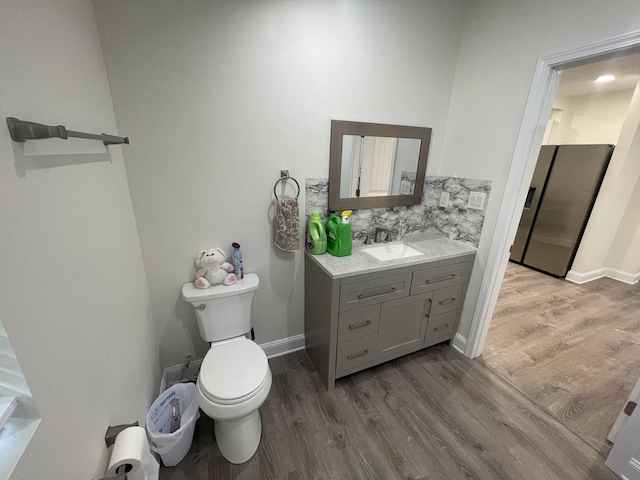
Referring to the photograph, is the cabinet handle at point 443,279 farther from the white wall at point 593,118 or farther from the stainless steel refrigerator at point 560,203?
the white wall at point 593,118

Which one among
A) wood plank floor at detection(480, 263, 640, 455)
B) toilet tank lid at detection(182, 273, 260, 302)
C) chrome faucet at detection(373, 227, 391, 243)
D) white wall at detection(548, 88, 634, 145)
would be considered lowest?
wood plank floor at detection(480, 263, 640, 455)

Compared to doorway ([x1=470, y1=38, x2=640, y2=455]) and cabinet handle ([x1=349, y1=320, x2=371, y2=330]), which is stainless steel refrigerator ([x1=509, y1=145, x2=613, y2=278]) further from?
cabinet handle ([x1=349, y1=320, x2=371, y2=330])

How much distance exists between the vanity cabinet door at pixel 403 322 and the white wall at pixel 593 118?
3489mm

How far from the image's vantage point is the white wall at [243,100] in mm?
1234

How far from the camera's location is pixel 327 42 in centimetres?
151

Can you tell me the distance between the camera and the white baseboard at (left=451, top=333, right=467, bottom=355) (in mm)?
2033

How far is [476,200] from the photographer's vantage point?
1.84 meters

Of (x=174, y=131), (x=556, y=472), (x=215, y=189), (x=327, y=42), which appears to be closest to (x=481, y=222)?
(x=556, y=472)

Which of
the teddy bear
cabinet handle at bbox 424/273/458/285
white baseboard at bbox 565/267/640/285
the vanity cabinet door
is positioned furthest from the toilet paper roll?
white baseboard at bbox 565/267/640/285

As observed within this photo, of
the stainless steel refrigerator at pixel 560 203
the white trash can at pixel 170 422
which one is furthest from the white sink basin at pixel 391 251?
the stainless steel refrigerator at pixel 560 203

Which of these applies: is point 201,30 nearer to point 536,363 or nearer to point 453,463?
point 453,463

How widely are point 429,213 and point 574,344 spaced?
1656mm

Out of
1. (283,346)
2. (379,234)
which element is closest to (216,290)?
(283,346)

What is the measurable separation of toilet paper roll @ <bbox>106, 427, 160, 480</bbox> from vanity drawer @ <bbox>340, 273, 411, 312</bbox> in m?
1.02
